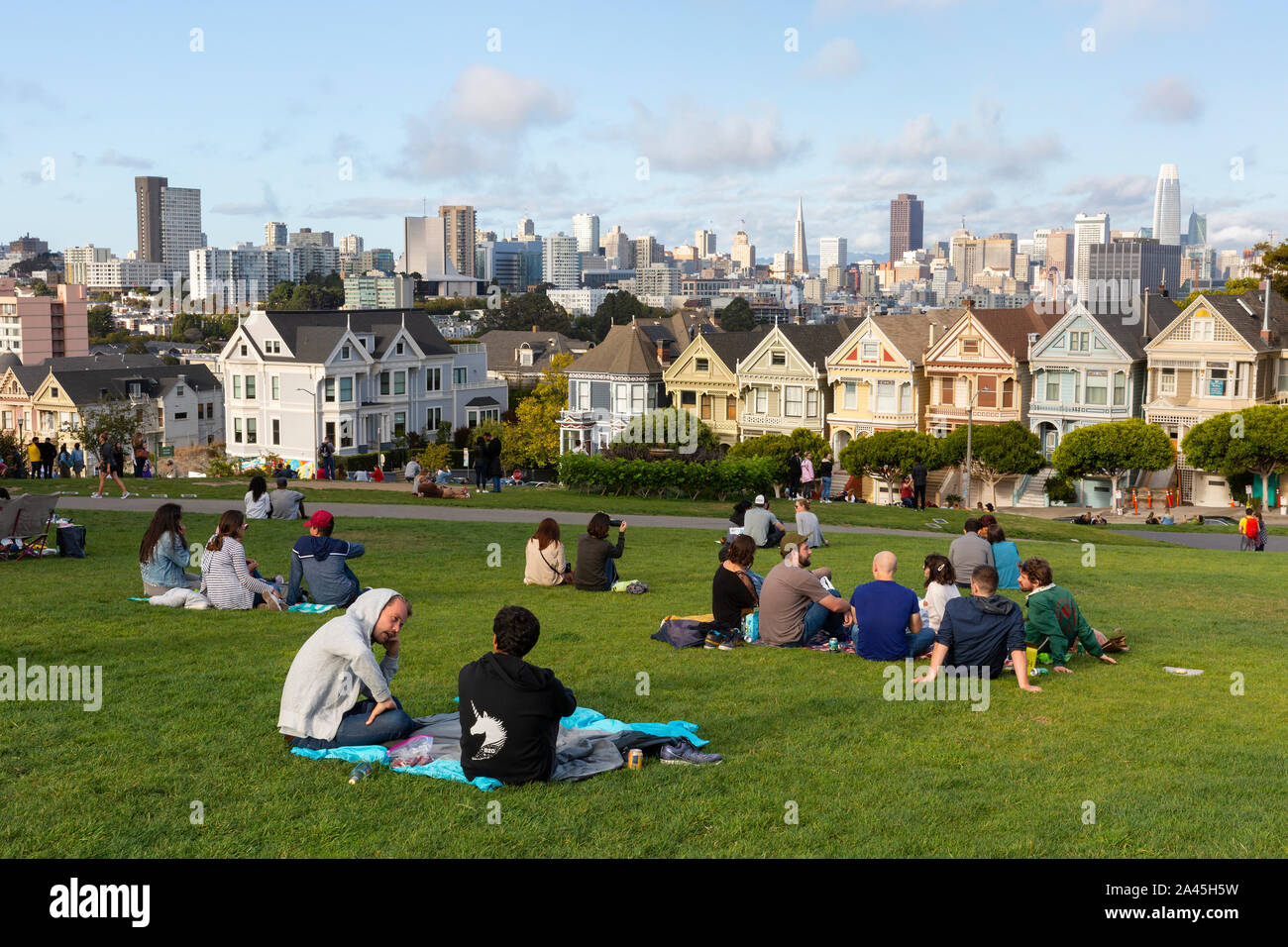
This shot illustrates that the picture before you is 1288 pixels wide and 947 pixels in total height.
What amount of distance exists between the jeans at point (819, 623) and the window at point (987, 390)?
55183 millimetres

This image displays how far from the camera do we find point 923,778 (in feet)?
32.2

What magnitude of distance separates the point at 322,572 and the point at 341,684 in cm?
670

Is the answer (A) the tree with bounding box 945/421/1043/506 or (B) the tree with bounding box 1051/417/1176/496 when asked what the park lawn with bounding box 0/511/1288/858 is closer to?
(B) the tree with bounding box 1051/417/1176/496

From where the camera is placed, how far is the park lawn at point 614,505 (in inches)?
1363

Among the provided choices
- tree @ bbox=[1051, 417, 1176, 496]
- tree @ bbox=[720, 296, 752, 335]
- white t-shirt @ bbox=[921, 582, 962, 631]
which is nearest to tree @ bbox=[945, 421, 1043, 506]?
tree @ bbox=[1051, 417, 1176, 496]

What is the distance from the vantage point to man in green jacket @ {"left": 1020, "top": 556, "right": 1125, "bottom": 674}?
14195 mm

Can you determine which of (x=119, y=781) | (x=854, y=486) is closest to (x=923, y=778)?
(x=119, y=781)

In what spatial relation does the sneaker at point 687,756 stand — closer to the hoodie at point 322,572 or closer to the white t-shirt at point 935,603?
the white t-shirt at point 935,603

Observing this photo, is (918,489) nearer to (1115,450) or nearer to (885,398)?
(1115,450)

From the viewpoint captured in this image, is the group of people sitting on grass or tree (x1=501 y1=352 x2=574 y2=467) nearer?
the group of people sitting on grass

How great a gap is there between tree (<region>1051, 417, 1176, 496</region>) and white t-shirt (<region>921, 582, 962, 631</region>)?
152 ft

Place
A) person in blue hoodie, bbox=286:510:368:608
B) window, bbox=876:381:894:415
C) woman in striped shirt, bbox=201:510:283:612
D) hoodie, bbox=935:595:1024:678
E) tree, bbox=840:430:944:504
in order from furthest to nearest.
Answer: window, bbox=876:381:894:415 < tree, bbox=840:430:944:504 < person in blue hoodie, bbox=286:510:368:608 < woman in striped shirt, bbox=201:510:283:612 < hoodie, bbox=935:595:1024:678

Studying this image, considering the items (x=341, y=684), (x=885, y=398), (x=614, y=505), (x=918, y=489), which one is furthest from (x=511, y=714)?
(x=885, y=398)

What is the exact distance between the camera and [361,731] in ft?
33.4
